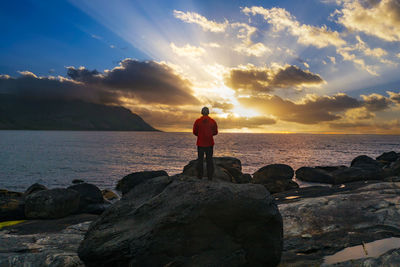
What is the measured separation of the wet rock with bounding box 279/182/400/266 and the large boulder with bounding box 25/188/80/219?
12.0m

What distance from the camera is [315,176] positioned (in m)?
29.6

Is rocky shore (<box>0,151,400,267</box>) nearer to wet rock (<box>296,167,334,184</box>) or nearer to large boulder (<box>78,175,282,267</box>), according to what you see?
large boulder (<box>78,175,282,267</box>)

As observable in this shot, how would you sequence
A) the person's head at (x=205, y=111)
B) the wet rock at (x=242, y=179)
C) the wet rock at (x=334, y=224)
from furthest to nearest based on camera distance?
1. the wet rock at (x=242, y=179)
2. the person's head at (x=205, y=111)
3. the wet rock at (x=334, y=224)

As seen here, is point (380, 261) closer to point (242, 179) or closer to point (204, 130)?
point (204, 130)

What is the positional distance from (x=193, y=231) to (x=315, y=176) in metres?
28.4

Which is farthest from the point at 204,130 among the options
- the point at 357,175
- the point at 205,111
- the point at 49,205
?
A: the point at 357,175

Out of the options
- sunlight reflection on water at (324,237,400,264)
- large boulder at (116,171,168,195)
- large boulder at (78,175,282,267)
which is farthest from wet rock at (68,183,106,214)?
sunlight reflection on water at (324,237,400,264)

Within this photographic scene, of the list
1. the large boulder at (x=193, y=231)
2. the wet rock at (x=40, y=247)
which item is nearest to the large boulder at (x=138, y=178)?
the wet rock at (x=40, y=247)

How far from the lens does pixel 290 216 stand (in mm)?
9047

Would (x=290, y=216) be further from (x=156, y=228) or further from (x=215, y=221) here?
(x=156, y=228)

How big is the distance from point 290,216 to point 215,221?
483cm

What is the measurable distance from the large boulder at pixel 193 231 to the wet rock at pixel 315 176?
83.7 feet

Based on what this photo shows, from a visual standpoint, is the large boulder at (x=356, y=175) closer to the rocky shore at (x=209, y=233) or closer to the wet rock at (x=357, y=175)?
the wet rock at (x=357, y=175)

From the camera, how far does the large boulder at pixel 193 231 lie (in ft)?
16.6
